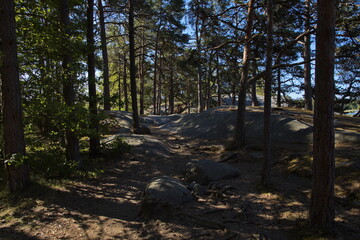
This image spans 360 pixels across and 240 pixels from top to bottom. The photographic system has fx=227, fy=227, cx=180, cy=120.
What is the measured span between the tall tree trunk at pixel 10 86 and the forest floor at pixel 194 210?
1486mm

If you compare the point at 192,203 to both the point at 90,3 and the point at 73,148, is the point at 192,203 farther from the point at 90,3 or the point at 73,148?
the point at 90,3

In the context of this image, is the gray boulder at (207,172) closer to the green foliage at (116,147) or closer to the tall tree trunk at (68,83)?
the green foliage at (116,147)

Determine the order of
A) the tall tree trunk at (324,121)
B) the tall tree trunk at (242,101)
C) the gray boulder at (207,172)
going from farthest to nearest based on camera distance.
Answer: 1. the tall tree trunk at (242,101)
2. the gray boulder at (207,172)
3. the tall tree trunk at (324,121)

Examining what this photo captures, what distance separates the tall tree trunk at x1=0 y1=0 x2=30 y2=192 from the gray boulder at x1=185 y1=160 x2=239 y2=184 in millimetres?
5247

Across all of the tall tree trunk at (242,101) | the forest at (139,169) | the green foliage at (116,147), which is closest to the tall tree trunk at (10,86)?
the forest at (139,169)

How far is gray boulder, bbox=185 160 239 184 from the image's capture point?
7.92 meters

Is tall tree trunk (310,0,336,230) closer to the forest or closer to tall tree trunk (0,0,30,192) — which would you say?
the forest

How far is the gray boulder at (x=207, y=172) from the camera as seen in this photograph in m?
7.92

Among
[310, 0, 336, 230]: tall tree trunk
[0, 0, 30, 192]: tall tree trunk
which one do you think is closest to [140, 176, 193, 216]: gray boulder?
[310, 0, 336, 230]: tall tree trunk

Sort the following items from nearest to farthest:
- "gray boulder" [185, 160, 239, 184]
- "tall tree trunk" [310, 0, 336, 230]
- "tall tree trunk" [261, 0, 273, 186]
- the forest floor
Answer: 1. "tall tree trunk" [310, 0, 336, 230]
2. the forest floor
3. "tall tree trunk" [261, 0, 273, 186]
4. "gray boulder" [185, 160, 239, 184]

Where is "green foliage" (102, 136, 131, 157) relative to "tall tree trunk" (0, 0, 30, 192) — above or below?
below

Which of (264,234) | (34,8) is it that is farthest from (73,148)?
(264,234)

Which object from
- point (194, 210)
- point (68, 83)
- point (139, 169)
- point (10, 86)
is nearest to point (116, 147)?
point (139, 169)

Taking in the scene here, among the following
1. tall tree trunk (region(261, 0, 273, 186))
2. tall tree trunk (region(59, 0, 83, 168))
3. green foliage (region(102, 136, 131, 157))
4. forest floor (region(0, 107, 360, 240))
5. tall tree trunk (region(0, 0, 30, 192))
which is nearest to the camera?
forest floor (region(0, 107, 360, 240))
